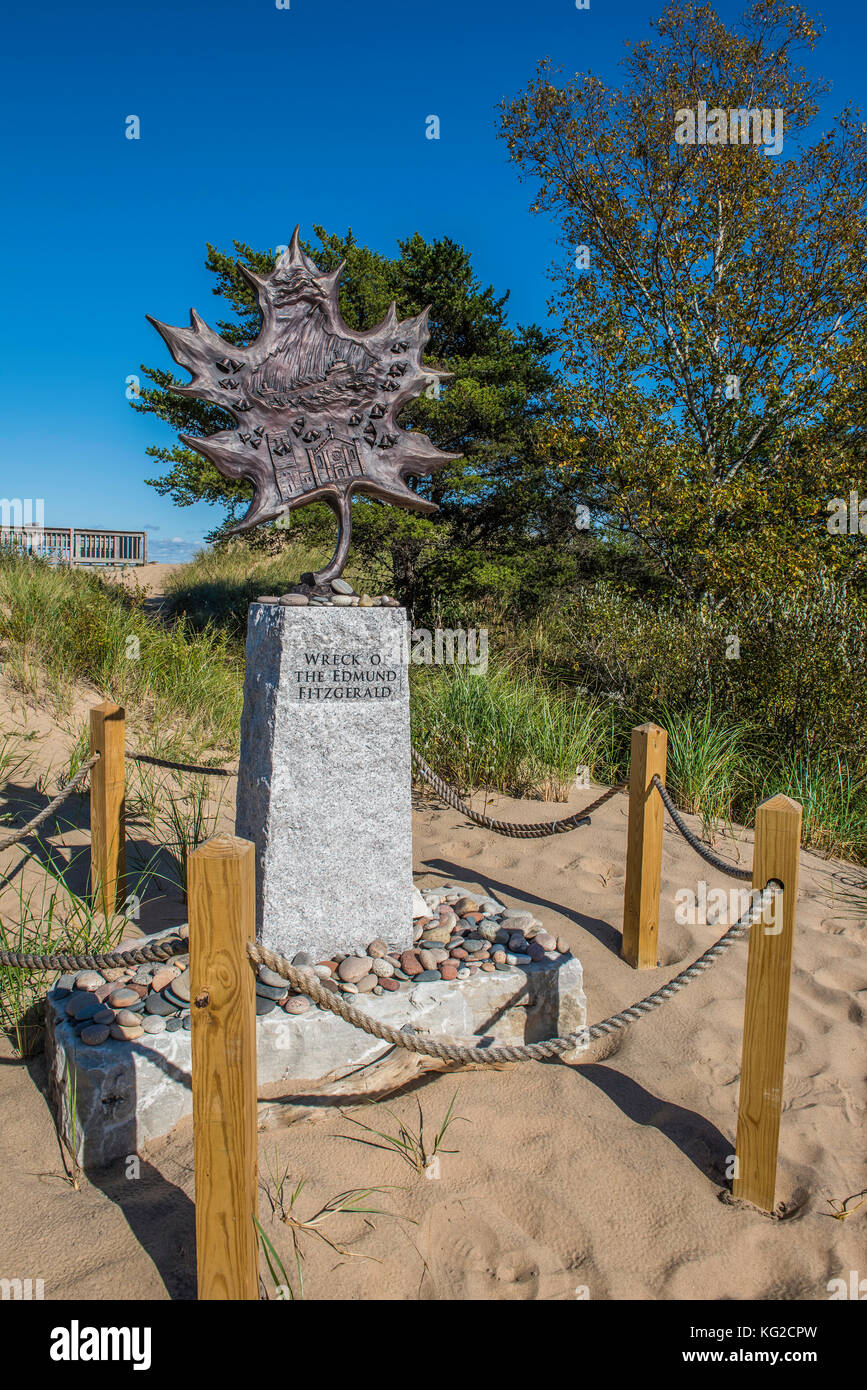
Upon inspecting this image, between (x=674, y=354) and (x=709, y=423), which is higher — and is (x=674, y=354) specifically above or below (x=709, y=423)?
above

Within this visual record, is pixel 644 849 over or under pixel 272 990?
over

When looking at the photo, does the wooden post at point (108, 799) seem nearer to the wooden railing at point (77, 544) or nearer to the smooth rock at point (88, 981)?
the smooth rock at point (88, 981)

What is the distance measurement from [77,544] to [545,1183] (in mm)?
12807

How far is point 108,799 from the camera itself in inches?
160

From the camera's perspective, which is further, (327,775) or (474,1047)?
(327,775)

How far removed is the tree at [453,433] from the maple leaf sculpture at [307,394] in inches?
227

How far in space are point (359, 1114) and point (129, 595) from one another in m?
7.81

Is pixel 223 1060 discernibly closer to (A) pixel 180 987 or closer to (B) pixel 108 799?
(A) pixel 180 987

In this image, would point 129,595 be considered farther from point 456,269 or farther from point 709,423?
point 709,423

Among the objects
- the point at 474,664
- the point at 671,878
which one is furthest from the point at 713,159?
the point at 671,878

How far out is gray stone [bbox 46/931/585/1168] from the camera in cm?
270

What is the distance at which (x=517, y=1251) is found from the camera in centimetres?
239

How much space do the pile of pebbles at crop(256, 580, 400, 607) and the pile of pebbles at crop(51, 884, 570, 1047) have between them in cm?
135

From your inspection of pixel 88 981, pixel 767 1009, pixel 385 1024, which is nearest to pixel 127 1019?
pixel 88 981
